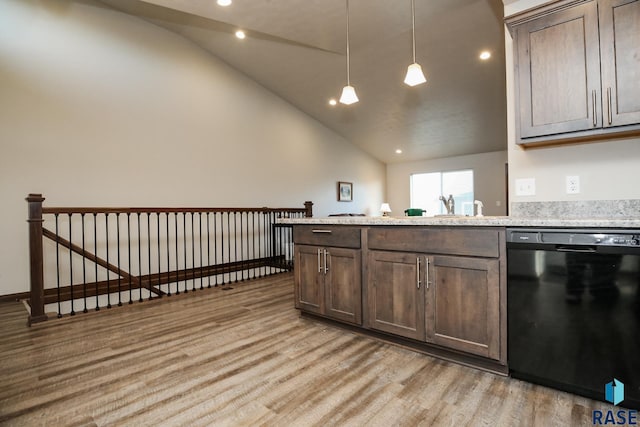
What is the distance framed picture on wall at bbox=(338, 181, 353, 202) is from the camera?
8609 millimetres

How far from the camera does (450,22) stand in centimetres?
425

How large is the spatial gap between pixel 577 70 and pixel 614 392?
1.76 metres

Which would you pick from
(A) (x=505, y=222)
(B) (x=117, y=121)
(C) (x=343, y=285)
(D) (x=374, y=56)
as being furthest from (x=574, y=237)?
(B) (x=117, y=121)

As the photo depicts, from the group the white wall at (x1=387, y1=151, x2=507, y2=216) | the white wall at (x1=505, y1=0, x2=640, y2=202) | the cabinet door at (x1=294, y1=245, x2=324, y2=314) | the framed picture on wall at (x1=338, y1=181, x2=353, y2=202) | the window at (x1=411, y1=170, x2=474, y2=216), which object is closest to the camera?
the white wall at (x1=505, y1=0, x2=640, y2=202)

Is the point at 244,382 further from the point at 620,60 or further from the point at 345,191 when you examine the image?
the point at 345,191

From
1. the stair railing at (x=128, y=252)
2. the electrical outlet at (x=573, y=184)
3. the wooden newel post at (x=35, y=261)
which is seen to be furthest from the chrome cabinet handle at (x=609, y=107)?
the wooden newel post at (x=35, y=261)

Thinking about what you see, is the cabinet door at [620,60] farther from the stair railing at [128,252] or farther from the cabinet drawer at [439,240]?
the stair railing at [128,252]

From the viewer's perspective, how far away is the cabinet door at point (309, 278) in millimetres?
2805

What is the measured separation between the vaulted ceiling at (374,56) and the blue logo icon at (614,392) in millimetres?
3774

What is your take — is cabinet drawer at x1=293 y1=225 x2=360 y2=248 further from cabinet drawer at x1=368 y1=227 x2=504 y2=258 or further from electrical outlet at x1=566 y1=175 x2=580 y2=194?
electrical outlet at x1=566 y1=175 x2=580 y2=194

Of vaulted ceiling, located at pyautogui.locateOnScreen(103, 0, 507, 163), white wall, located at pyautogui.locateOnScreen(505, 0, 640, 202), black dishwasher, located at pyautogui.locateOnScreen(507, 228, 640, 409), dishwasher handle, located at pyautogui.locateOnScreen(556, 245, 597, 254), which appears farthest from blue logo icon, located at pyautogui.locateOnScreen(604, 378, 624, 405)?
vaulted ceiling, located at pyautogui.locateOnScreen(103, 0, 507, 163)

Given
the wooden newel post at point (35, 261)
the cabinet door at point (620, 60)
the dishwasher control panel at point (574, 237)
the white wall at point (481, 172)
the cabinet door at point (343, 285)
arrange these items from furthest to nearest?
the white wall at point (481, 172) → the wooden newel post at point (35, 261) → the cabinet door at point (343, 285) → the cabinet door at point (620, 60) → the dishwasher control panel at point (574, 237)

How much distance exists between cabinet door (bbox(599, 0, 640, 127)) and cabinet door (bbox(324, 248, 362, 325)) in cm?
177

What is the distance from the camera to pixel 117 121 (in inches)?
186
